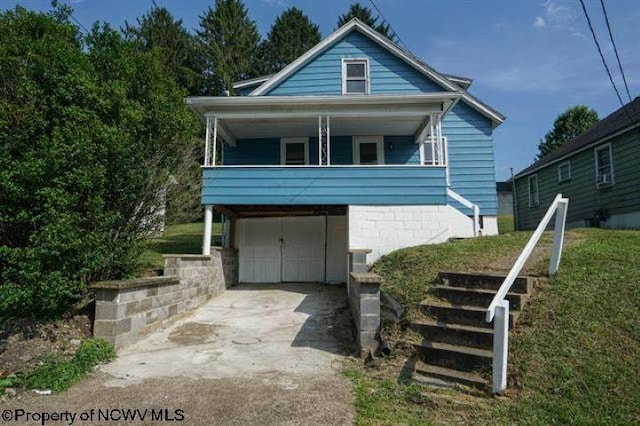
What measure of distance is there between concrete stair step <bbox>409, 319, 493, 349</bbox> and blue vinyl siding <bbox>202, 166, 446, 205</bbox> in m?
5.05

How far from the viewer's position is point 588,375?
12.3 feet

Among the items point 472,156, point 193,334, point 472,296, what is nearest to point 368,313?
point 472,296

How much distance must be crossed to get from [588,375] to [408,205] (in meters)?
6.23

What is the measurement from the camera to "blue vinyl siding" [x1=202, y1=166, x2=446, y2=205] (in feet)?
32.1

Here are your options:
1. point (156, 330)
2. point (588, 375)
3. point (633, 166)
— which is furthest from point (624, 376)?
point (633, 166)

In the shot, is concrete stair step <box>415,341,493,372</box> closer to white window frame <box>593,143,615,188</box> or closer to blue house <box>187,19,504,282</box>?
blue house <box>187,19,504,282</box>

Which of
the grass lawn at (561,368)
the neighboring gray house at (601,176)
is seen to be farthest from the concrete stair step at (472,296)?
the neighboring gray house at (601,176)

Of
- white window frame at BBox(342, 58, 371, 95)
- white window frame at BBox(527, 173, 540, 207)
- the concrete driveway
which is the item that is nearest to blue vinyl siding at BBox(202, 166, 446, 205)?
the concrete driveway

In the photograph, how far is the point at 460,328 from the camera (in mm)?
4688

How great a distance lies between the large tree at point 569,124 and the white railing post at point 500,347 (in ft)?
112

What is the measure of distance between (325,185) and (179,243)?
8548 millimetres

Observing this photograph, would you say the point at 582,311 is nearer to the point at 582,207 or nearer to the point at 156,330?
the point at 156,330

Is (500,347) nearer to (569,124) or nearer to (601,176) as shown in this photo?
(601,176)

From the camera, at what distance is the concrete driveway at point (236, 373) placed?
377cm
